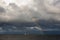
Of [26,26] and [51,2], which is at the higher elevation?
[51,2]

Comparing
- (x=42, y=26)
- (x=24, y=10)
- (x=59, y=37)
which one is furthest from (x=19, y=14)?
(x=59, y=37)

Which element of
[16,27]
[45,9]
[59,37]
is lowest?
[59,37]

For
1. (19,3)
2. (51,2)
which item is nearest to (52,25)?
(51,2)

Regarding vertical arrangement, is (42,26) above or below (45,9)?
below

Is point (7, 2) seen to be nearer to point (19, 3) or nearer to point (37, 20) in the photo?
point (19, 3)

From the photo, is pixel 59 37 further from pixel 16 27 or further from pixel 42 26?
pixel 16 27

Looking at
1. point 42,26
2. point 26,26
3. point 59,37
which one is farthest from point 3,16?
point 59,37

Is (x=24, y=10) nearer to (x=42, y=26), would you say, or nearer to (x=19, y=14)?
(x=19, y=14)
